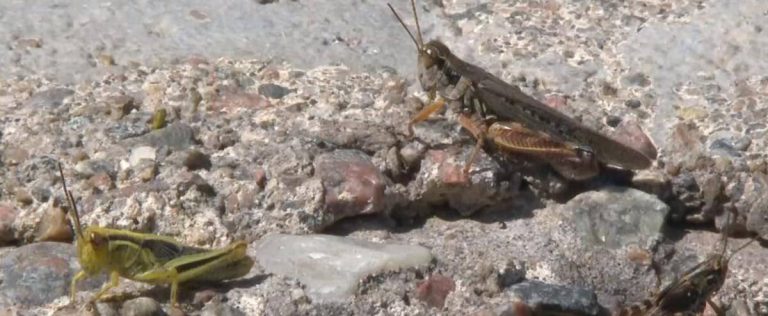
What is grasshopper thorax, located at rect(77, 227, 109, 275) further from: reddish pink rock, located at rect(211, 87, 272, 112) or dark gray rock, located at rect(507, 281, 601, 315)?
dark gray rock, located at rect(507, 281, 601, 315)

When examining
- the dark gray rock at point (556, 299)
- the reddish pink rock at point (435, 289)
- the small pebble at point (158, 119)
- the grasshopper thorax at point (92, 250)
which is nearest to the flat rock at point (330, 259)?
the reddish pink rock at point (435, 289)

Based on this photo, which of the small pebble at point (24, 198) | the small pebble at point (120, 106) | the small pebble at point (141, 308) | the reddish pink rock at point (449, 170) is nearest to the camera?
the small pebble at point (141, 308)

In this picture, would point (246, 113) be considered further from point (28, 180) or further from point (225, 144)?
point (28, 180)

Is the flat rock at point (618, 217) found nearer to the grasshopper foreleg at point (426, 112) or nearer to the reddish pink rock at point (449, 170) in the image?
the reddish pink rock at point (449, 170)

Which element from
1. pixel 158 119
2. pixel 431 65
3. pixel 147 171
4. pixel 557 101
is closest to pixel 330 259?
pixel 147 171

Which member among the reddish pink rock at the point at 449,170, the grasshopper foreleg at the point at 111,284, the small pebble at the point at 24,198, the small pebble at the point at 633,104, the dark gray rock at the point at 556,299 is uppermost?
the small pebble at the point at 633,104

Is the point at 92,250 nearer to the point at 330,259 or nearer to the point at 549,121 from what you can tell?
the point at 330,259

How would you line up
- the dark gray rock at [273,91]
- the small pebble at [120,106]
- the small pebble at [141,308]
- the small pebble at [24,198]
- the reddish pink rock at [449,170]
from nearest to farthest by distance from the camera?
the small pebble at [141,308], the small pebble at [24,198], the reddish pink rock at [449,170], the small pebble at [120,106], the dark gray rock at [273,91]
